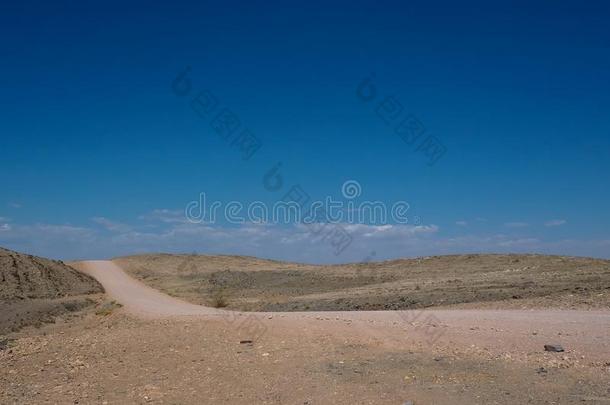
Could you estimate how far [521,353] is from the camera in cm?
1216

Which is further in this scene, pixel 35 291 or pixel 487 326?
pixel 35 291

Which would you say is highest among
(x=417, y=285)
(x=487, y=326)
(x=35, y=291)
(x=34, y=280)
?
(x=34, y=280)

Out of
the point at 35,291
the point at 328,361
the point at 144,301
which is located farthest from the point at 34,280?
the point at 328,361

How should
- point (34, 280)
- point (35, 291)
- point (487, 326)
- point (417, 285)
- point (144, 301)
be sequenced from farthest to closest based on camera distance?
1. point (34, 280)
2. point (35, 291)
3. point (417, 285)
4. point (144, 301)
5. point (487, 326)

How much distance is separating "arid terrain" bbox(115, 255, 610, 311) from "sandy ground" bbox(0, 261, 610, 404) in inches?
149

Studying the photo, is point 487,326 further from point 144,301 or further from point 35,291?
point 35,291

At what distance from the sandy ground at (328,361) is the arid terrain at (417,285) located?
3.77m

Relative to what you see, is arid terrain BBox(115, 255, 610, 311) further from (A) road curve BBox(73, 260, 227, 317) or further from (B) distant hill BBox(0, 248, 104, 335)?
(B) distant hill BBox(0, 248, 104, 335)

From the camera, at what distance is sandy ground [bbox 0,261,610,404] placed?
33.0ft

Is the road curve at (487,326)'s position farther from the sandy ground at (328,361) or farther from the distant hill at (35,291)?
the distant hill at (35,291)

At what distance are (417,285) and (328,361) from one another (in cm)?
1850

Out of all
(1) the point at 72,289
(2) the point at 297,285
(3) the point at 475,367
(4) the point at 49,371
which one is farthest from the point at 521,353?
(1) the point at 72,289

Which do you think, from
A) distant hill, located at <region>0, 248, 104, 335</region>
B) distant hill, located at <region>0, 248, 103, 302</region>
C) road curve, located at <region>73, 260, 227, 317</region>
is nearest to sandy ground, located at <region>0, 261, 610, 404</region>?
road curve, located at <region>73, 260, 227, 317</region>

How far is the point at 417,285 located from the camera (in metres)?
30.1
